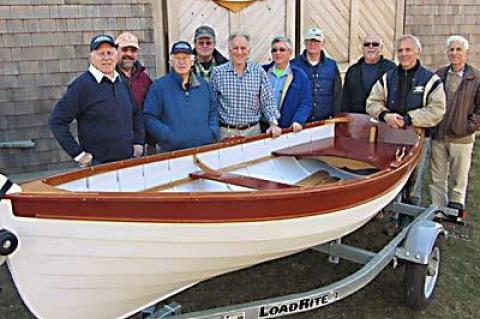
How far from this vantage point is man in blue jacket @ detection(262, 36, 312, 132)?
3.92 m

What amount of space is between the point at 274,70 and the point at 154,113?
119cm

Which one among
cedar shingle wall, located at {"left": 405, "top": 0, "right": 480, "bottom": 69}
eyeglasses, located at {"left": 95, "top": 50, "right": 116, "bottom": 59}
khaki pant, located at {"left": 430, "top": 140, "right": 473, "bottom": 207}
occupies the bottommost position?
khaki pant, located at {"left": 430, "top": 140, "right": 473, "bottom": 207}

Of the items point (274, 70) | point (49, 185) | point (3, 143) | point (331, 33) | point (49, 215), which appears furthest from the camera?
point (331, 33)

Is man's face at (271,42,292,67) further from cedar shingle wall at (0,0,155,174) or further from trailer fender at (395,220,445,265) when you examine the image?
cedar shingle wall at (0,0,155,174)

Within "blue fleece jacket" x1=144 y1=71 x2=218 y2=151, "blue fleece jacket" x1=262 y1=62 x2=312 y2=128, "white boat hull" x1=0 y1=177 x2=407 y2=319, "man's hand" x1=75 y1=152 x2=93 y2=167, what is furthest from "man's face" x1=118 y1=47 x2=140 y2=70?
"white boat hull" x1=0 y1=177 x2=407 y2=319

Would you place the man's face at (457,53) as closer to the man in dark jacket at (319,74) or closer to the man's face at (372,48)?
the man's face at (372,48)

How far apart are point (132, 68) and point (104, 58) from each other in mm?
869

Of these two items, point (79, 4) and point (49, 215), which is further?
point (79, 4)

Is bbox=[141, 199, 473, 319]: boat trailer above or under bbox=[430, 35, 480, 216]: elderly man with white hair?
under

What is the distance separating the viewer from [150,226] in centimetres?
218

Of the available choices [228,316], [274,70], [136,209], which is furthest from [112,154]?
[274,70]

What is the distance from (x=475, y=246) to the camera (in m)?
4.18

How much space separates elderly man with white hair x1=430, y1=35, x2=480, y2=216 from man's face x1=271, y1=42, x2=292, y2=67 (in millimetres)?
1342

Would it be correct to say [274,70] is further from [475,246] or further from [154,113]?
[475,246]
